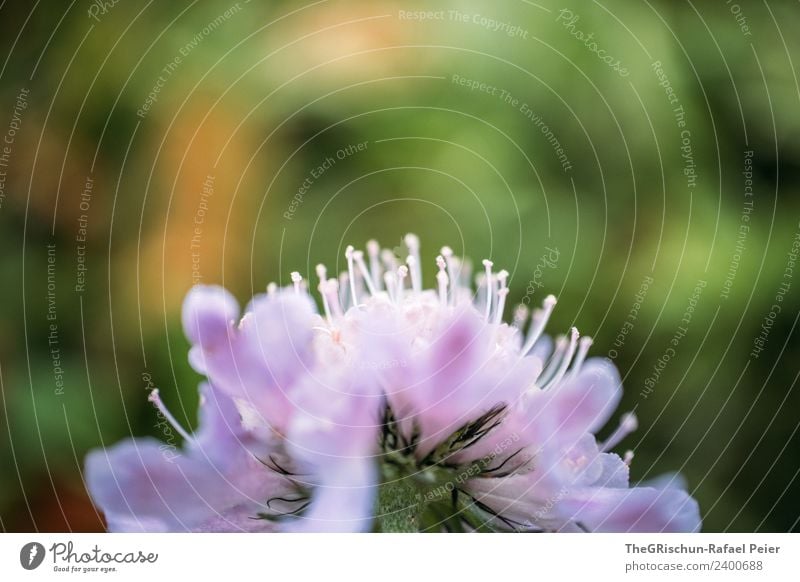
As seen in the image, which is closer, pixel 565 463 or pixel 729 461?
pixel 565 463

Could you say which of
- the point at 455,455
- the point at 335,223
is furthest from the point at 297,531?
the point at 335,223

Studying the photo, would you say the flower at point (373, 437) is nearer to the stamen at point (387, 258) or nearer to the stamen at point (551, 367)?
the stamen at point (551, 367)

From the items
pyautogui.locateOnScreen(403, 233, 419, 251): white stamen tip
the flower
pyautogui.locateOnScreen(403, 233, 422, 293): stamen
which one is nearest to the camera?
the flower

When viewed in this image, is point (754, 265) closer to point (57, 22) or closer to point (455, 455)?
point (455, 455)

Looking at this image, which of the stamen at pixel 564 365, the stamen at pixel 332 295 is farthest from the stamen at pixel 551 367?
the stamen at pixel 332 295

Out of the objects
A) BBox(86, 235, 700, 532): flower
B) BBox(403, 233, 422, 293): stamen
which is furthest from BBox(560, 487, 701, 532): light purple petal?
BBox(403, 233, 422, 293): stamen

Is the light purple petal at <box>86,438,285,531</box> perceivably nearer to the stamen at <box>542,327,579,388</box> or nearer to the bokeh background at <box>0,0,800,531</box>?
the stamen at <box>542,327,579,388</box>

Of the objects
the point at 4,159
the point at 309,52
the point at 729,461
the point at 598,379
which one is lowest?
the point at 729,461
